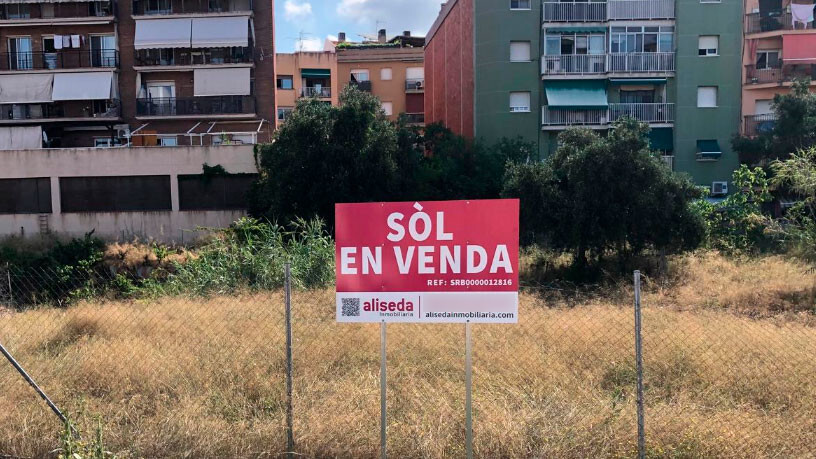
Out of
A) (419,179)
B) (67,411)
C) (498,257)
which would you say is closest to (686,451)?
(498,257)

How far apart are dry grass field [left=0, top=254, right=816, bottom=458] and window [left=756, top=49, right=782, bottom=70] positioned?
26774mm

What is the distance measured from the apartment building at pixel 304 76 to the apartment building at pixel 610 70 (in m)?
17.4

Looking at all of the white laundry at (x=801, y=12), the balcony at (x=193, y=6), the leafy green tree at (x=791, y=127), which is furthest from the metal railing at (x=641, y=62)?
the balcony at (x=193, y=6)

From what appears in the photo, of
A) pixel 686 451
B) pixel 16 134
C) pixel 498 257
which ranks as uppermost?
pixel 16 134

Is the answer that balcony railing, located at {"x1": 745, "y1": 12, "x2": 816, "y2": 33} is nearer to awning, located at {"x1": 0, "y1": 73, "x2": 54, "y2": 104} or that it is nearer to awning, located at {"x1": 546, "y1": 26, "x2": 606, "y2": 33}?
awning, located at {"x1": 546, "y1": 26, "x2": 606, "y2": 33}

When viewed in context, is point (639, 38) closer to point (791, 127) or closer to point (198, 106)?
point (791, 127)

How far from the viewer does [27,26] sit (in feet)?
109

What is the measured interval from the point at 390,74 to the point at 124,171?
2258 cm

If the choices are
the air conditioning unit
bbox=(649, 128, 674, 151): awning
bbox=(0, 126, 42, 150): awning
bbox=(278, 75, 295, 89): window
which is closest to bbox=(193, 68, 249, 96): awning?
bbox=(0, 126, 42, 150): awning

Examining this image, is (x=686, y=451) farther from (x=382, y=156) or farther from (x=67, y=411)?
(x=382, y=156)

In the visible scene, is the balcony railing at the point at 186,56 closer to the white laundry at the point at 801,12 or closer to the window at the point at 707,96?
the window at the point at 707,96

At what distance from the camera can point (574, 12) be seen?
30.1 metres

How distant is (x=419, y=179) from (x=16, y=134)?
66.7ft

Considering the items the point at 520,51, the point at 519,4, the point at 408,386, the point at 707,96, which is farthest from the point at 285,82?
the point at 408,386
